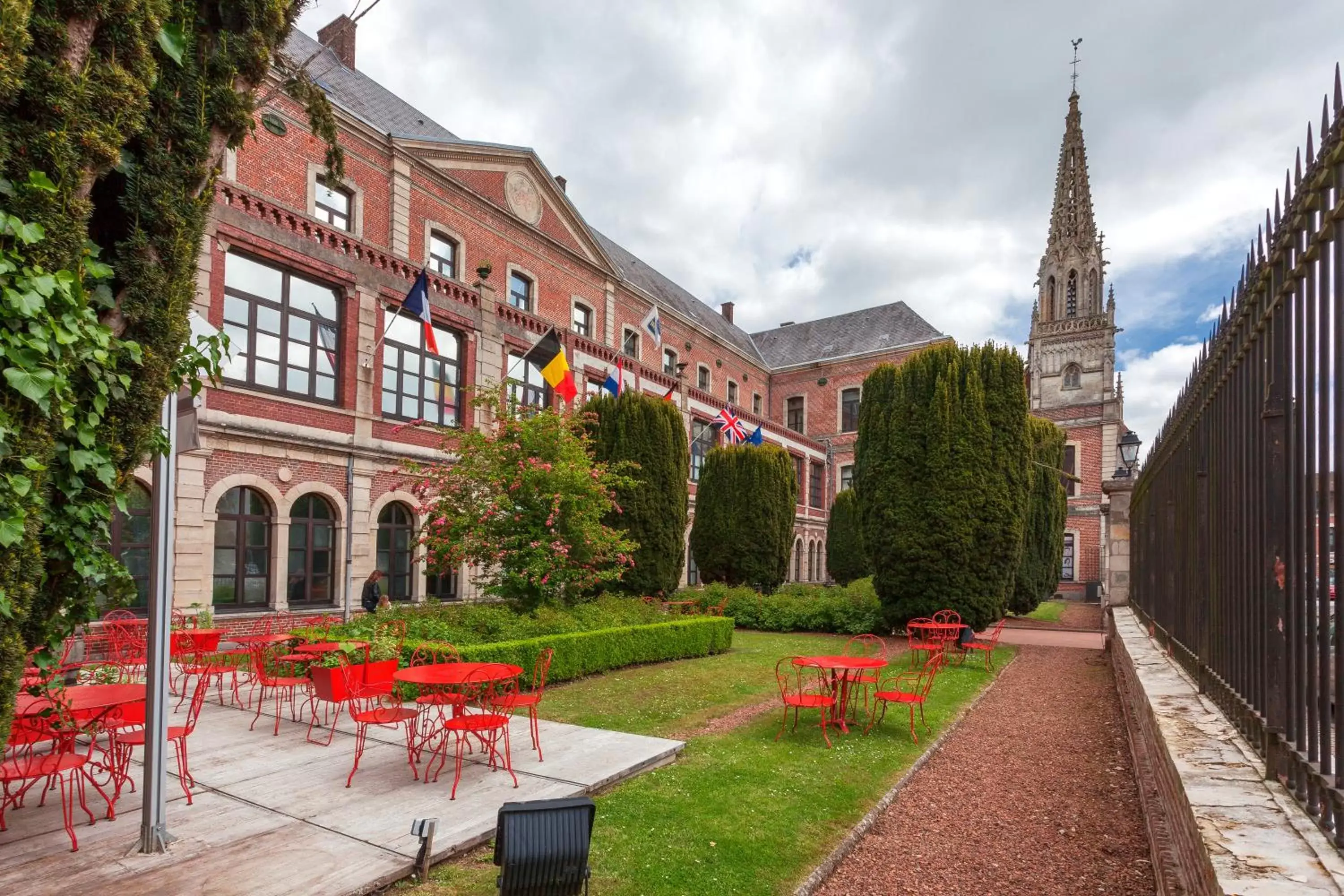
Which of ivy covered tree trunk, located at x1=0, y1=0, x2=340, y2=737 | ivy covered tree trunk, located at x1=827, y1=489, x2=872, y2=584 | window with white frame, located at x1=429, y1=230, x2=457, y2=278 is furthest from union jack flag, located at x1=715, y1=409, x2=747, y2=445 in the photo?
ivy covered tree trunk, located at x1=0, y1=0, x2=340, y2=737

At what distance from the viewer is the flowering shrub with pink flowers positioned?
11719 millimetres

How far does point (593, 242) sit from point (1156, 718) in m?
22.6

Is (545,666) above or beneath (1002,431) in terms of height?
beneath

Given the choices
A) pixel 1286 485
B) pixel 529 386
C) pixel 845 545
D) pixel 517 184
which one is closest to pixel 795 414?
pixel 845 545

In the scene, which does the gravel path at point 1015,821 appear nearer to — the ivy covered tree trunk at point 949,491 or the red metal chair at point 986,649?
the red metal chair at point 986,649

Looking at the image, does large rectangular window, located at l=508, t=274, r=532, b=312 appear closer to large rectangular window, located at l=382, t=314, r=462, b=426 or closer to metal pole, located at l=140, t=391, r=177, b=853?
large rectangular window, located at l=382, t=314, r=462, b=426

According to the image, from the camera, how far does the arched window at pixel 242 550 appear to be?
1248cm

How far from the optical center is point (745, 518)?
20.3 m

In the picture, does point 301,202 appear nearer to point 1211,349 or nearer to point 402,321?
point 402,321

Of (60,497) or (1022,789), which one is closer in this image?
(60,497)

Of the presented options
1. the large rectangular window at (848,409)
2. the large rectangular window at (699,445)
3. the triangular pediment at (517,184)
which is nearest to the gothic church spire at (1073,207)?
the large rectangular window at (848,409)

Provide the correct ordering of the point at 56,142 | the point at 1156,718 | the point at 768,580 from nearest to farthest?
the point at 56,142, the point at 1156,718, the point at 768,580

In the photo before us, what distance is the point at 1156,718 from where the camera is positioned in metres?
3.89

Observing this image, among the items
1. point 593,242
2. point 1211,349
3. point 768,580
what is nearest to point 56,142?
point 1211,349
